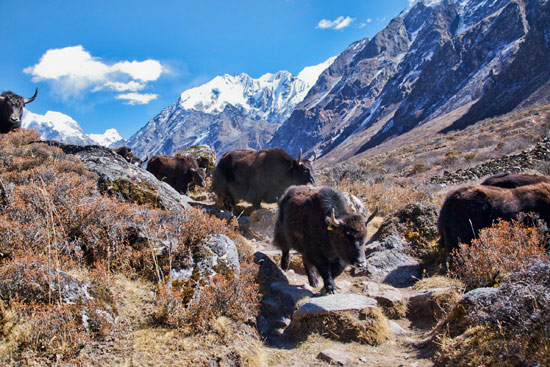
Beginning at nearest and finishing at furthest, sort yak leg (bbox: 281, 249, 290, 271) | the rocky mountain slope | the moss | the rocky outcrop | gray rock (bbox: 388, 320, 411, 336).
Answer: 1. gray rock (bbox: 388, 320, 411, 336)
2. the moss
3. yak leg (bbox: 281, 249, 290, 271)
4. the rocky outcrop
5. the rocky mountain slope

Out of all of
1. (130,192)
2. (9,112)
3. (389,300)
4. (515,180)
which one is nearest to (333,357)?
(389,300)

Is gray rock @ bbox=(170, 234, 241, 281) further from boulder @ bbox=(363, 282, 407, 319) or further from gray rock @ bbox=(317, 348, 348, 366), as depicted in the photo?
boulder @ bbox=(363, 282, 407, 319)

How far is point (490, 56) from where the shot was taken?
124 meters

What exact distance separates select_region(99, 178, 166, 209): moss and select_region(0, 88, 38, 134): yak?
7603 mm

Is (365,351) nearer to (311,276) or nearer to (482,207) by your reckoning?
(311,276)

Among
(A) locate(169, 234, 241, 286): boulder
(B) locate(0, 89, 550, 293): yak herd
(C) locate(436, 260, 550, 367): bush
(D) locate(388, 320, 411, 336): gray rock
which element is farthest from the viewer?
(B) locate(0, 89, 550, 293): yak herd

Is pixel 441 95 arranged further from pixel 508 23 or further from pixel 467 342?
pixel 467 342

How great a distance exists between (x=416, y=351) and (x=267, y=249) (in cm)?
478

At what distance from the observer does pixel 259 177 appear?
11359 mm

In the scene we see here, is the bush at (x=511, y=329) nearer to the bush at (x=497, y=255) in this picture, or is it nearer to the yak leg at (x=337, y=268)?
the bush at (x=497, y=255)

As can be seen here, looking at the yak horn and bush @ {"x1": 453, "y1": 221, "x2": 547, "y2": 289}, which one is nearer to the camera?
bush @ {"x1": 453, "y1": 221, "x2": 547, "y2": 289}

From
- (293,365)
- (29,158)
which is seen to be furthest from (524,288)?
(29,158)

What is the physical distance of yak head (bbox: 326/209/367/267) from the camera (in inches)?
225

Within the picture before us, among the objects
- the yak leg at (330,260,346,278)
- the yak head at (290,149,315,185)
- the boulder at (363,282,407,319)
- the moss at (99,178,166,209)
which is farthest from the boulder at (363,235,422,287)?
the moss at (99,178,166,209)
